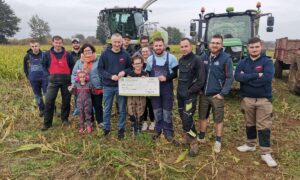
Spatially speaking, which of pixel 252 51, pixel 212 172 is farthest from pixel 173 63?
pixel 212 172

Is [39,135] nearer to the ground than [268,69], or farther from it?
nearer to the ground

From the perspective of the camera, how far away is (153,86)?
467 centimetres

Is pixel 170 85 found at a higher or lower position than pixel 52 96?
higher

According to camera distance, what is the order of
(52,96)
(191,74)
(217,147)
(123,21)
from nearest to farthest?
(191,74) < (217,147) < (52,96) < (123,21)

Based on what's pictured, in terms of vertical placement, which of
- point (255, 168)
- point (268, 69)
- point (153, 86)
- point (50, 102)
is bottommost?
point (255, 168)

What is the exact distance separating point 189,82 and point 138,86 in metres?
0.84

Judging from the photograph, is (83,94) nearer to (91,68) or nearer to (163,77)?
(91,68)

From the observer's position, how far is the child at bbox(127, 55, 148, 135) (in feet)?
15.7

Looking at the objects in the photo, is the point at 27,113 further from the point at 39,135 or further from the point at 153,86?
the point at 153,86

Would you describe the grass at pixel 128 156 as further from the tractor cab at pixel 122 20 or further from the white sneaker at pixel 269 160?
the tractor cab at pixel 122 20

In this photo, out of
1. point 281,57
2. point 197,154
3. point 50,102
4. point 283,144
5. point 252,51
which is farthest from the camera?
point 281,57

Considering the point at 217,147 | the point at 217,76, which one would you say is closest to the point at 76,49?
the point at 217,76

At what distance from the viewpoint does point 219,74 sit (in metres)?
4.36

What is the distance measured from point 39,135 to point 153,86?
210 cm
